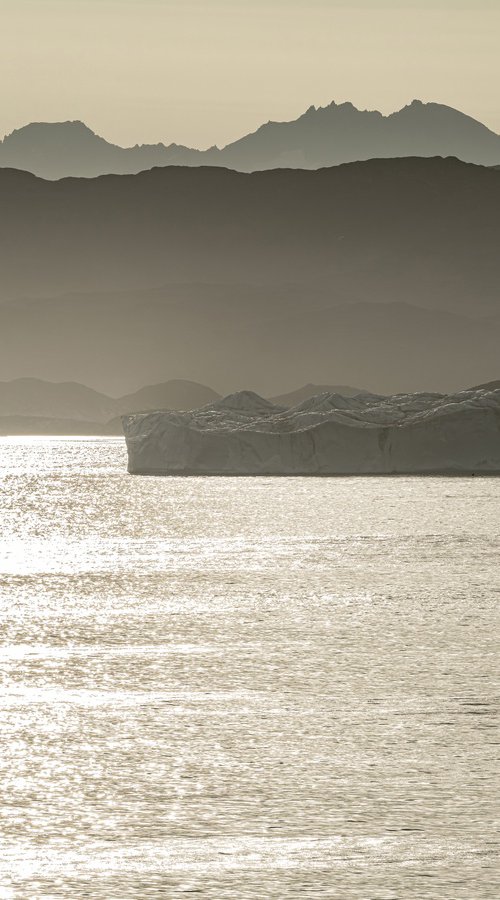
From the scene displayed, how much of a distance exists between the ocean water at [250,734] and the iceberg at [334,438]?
43.2 m

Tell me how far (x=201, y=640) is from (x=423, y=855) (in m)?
10.7

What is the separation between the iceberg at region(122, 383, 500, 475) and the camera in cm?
7481

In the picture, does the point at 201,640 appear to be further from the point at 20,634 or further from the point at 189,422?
the point at 189,422

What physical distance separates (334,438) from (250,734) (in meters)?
63.6

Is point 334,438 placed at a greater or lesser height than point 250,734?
greater

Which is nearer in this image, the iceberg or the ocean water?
the ocean water

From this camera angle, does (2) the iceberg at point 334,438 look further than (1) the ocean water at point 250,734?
Yes

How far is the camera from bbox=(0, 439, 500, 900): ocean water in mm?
8969

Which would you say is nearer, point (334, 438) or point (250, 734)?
point (250, 734)

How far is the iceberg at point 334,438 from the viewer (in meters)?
74.8

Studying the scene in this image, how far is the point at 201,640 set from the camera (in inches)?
776

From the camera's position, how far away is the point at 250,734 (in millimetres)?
12875

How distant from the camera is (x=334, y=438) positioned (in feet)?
250

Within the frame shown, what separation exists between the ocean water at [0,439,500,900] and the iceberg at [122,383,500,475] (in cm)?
4324
